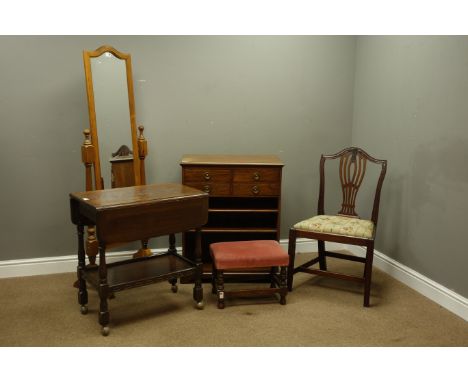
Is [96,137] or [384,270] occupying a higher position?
[96,137]

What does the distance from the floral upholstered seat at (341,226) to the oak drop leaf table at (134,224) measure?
0.75m

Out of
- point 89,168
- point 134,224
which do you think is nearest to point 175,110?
point 89,168

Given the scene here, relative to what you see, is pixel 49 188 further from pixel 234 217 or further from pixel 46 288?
pixel 234 217

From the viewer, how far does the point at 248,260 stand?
288cm

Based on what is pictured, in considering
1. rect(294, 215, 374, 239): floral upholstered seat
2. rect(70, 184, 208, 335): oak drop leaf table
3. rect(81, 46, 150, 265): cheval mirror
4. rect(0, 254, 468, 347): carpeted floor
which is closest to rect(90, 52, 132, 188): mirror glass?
rect(81, 46, 150, 265): cheval mirror

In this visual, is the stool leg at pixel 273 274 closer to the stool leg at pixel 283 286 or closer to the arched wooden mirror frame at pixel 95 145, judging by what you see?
the stool leg at pixel 283 286

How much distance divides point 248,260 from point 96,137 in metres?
1.34

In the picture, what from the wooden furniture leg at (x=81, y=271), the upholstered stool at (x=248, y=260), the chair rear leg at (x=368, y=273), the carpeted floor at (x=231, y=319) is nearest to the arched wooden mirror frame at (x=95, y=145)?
the wooden furniture leg at (x=81, y=271)

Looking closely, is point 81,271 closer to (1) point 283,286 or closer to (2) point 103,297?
(2) point 103,297

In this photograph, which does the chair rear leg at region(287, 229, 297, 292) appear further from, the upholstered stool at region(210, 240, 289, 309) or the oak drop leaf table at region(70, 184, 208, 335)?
the oak drop leaf table at region(70, 184, 208, 335)

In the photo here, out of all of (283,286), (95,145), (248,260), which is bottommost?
(283,286)

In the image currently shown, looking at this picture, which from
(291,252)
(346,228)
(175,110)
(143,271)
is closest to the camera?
(143,271)

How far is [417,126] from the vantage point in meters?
3.18

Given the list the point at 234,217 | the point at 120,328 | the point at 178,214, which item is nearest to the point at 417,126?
the point at 234,217
